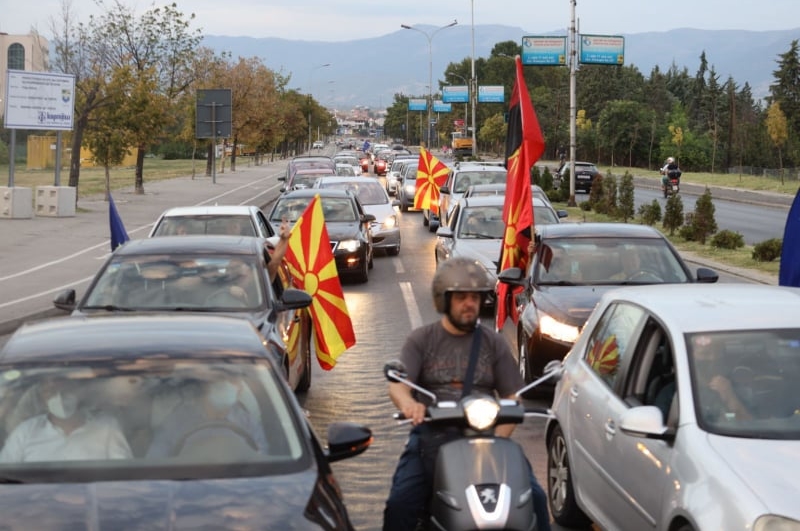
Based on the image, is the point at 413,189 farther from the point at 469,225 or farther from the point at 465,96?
the point at 465,96

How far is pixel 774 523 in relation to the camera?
4812 millimetres

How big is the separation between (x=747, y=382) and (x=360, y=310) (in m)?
12.6

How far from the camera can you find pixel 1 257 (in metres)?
26.5

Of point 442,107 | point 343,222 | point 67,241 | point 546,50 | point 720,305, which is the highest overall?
point 442,107

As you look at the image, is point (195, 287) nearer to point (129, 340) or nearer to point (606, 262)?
point (129, 340)

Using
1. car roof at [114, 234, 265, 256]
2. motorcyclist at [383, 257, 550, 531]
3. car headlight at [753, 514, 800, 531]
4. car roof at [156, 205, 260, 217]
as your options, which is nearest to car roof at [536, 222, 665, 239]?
car roof at [114, 234, 265, 256]

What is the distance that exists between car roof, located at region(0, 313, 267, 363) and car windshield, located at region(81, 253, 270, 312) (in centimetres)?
355

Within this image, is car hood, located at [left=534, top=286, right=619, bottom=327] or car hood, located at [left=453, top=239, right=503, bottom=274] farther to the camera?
car hood, located at [left=453, top=239, right=503, bottom=274]

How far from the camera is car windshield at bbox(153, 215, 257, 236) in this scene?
15.6 metres

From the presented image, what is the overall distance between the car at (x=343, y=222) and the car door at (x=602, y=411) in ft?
45.5

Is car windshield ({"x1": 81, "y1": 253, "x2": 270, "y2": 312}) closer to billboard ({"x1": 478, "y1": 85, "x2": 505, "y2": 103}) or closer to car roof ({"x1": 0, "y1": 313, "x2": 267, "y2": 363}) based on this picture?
car roof ({"x1": 0, "y1": 313, "x2": 267, "y2": 363})

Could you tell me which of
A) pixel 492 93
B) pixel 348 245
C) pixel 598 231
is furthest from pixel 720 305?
pixel 492 93

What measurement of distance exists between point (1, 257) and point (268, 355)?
2216 cm

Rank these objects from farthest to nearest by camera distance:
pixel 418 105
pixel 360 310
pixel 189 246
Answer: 1. pixel 418 105
2. pixel 360 310
3. pixel 189 246
